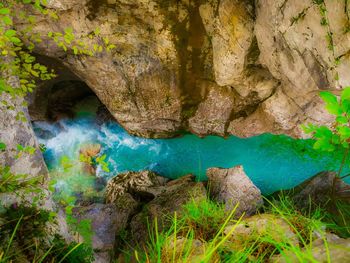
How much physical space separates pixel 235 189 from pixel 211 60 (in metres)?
4.09

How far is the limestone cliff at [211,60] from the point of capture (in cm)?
574

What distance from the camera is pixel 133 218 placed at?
6.00 m

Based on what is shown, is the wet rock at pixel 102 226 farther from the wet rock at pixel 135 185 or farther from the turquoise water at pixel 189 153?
the turquoise water at pixel 189 153

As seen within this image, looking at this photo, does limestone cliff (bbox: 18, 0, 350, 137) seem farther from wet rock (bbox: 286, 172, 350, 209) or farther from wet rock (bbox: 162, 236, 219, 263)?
wet rock (bbox: 162, 236, 219, 263)

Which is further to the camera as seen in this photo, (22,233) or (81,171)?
(81,171)

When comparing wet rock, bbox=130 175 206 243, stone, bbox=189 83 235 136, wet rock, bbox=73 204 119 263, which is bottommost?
wet rock, bbox=73 204 119 263

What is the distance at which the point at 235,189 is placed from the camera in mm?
6512

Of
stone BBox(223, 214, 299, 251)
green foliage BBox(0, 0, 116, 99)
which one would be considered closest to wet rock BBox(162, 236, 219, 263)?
stone BBox(223, 214, 299, 251)

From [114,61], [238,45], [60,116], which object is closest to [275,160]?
[238,45]

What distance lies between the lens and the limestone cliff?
574 centimetres

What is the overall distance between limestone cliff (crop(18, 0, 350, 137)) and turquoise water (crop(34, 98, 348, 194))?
47 cm

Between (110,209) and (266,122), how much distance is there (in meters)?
6.09

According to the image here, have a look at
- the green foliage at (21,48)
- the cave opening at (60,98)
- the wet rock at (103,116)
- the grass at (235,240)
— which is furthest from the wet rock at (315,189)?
the cave opening at (60,98)

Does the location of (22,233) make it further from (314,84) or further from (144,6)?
(314,84)
